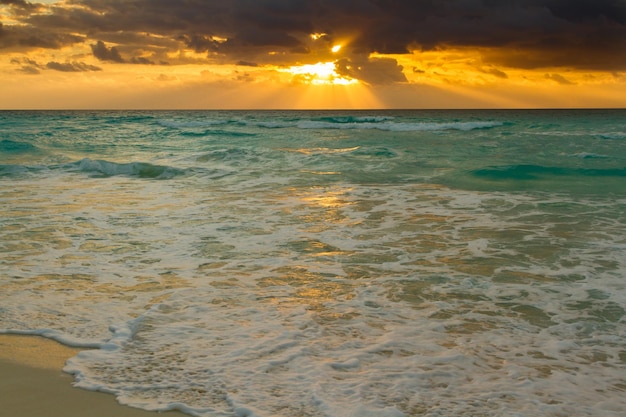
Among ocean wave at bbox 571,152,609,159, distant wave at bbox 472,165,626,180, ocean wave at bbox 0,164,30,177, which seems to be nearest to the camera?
distant wave at bbox 472,165,626,180

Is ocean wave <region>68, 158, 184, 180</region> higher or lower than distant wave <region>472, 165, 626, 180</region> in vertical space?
lower

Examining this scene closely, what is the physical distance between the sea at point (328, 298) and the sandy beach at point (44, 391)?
107 millimetres

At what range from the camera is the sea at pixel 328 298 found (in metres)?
3.83

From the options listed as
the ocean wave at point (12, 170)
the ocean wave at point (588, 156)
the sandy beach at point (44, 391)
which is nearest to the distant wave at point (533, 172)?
the ocean wave at point (588, 156)

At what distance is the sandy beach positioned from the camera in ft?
11.5

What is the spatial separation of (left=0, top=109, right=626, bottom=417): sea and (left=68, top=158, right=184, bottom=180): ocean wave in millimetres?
4414

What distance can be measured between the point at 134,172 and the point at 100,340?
14338 mm

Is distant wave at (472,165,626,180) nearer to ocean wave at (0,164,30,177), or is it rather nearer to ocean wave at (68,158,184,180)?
ocean wave at (68,158,184,180)

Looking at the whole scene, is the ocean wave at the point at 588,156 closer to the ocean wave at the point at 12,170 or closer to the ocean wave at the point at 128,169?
the ocean wave at the point at 128,169

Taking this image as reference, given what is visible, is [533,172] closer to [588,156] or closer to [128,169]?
[588,156]

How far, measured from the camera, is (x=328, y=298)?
18.7 feet

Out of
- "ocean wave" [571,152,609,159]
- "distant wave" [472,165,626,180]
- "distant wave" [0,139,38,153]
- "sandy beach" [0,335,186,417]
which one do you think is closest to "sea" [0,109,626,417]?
"sandy beach" [0,335,186,417]

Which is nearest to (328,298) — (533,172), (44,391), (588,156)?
(44,391)

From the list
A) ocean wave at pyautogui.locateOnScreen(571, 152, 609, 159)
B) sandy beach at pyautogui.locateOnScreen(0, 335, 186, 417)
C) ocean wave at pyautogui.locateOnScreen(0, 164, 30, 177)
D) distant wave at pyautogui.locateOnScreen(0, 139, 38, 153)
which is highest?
ocean wave at pyautogui.locateOnScreen(571, 152, 609, 159)
